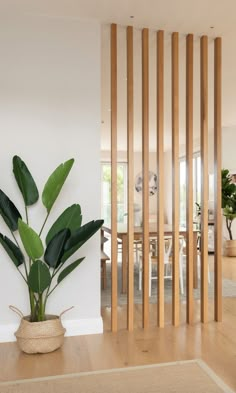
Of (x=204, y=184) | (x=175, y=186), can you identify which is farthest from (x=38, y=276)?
(x=204, y=184)

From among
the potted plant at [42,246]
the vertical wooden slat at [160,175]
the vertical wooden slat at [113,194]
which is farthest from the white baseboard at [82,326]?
the vertical wooden slat at [160,175]

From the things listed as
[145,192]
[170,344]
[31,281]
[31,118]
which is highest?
[31,118]

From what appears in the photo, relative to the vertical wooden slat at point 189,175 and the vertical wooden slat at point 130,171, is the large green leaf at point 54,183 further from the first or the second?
the vertical wooden slat at point 189,175

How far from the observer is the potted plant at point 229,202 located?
23.7 ft

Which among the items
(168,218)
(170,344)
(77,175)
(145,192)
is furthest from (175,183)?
(168,218)

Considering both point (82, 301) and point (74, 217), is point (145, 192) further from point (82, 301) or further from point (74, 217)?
point (82, 301)

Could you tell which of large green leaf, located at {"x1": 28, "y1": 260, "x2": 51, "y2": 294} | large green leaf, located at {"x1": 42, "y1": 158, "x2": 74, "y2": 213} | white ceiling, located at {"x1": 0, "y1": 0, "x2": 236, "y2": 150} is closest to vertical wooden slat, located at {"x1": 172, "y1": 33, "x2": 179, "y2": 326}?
white ceiling, located at {"x1": 0, "y1": 0, "x2": 236, "y2": 150}

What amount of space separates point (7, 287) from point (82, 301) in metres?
0.65

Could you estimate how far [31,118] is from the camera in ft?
10.0

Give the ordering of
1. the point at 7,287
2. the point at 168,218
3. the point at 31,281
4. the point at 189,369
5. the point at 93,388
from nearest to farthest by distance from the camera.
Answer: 1. the point at 93,388
2. the point at 189,369
3. the point at 31,281
4. the point at 7,287
5. the point at 168,218

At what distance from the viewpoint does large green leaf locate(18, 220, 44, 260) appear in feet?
8.09

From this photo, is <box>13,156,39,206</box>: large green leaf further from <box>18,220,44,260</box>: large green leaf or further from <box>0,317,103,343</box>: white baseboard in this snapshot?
<box>0,317,103,343</box>: white baseboard

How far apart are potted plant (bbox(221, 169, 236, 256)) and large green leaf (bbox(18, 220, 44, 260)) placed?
5368 millimetres

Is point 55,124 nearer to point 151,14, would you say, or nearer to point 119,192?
point 151,14
